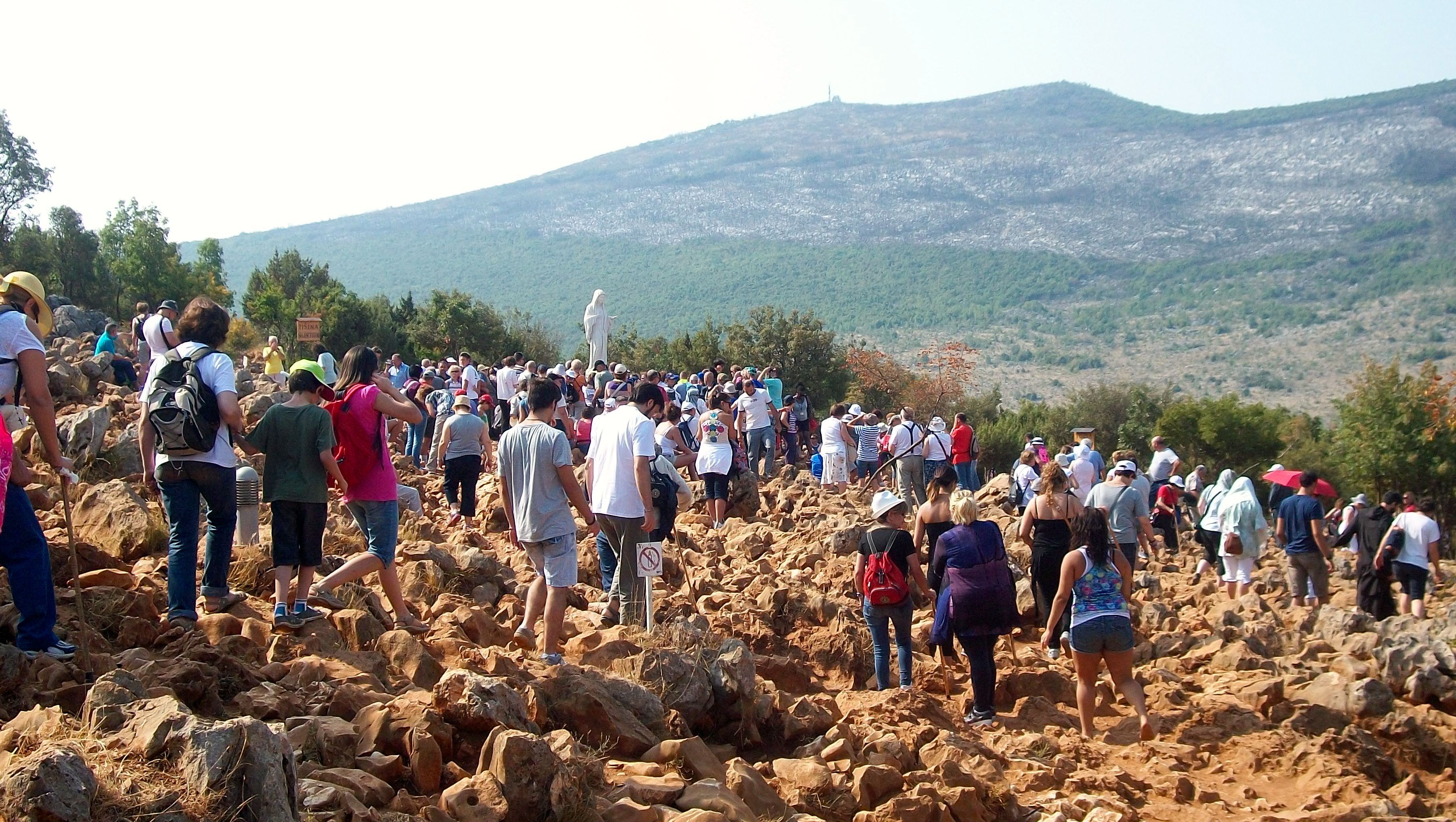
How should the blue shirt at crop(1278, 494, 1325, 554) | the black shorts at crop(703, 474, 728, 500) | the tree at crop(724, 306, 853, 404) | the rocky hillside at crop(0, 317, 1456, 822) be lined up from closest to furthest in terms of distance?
the rocky hillside at crop(0, 317, 1456, 822) → the blue shirt at crop(1278, 494, 1325, 554) → the black shorts at crop(703, 474, 728, 500) → the tree at crop(724, 306, 853, 404)

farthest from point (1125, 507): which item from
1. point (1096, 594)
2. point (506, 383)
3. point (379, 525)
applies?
point (506, 383)

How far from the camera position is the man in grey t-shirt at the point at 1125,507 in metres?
9.95

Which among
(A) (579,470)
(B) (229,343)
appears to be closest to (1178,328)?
(B) (229,343)

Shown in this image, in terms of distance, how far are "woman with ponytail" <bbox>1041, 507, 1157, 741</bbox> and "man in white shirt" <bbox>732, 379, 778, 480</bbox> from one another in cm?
891

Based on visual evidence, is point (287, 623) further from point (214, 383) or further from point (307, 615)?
point (214, 383)

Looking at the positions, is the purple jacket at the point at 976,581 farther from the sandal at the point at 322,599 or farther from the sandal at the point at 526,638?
the sandal at the point at 322,599

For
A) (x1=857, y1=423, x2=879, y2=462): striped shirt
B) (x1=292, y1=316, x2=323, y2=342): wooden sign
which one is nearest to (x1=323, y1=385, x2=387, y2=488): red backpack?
(x1=857, y1=423, x2=879, y2=462): striped shirt

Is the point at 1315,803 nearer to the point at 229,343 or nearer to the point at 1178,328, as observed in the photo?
the point at 229,343

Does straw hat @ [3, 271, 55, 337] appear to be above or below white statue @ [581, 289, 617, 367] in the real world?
A: above

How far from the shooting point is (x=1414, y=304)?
117938mm

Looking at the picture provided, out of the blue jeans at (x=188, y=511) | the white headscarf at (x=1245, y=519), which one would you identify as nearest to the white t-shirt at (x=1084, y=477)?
the white headscarf at (x=1245, y=519)

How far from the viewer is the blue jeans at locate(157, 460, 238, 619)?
586 centimetres

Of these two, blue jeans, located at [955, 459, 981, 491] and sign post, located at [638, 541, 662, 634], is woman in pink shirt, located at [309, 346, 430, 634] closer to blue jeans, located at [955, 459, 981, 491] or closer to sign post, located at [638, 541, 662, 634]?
sign post, located at [638, 541, 662, 634]

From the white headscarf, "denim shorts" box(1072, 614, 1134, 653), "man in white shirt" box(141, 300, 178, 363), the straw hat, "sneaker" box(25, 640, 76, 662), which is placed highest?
the straw hat
